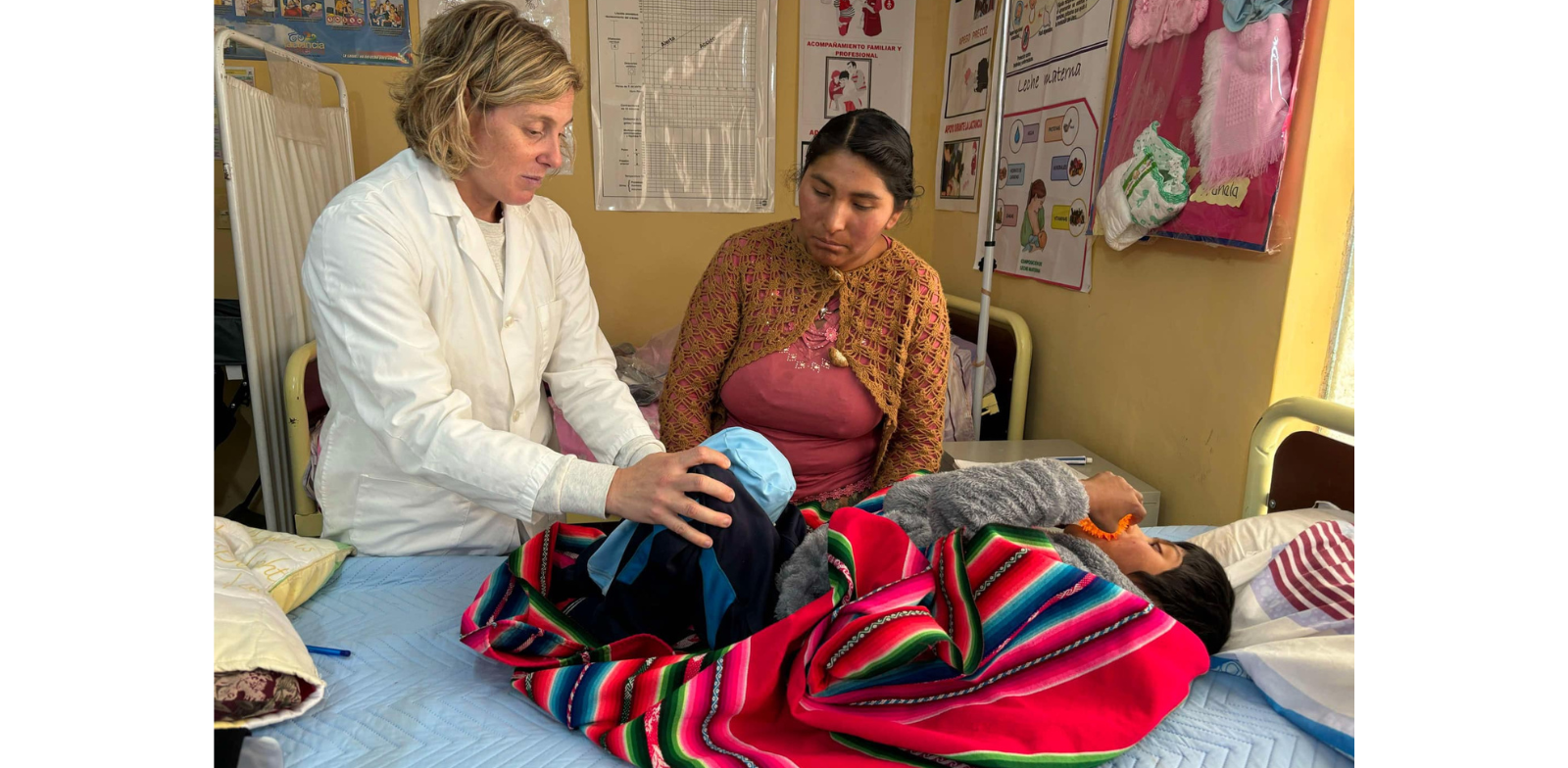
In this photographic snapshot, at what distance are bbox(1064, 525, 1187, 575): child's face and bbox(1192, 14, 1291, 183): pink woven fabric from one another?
901 millimetres

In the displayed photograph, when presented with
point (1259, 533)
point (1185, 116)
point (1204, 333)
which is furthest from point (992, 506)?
point (1185, 116)

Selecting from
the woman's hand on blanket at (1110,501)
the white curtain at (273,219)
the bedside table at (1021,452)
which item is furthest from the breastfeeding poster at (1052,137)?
the white curtain at (273,219)

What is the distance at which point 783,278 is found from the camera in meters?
1.95

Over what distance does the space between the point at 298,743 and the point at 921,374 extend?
137 cm

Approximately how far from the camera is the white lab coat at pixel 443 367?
122cm

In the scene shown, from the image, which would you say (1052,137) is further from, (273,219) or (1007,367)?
(273,219)

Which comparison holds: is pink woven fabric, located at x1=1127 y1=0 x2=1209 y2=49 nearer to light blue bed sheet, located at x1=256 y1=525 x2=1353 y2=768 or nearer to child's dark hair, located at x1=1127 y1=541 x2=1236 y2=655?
child's dark hair, located at x1=1127 y1=541 x2=1236 y2=655

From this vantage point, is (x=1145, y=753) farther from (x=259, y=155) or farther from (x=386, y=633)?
(x=259, y=155)

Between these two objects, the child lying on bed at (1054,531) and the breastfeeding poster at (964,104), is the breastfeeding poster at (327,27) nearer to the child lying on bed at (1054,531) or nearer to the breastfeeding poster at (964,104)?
the breastfeeding poster at (964,104)

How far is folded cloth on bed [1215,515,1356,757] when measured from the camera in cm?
100

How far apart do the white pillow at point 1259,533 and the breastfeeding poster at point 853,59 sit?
2593 millimetres

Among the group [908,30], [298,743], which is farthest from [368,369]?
[908,30]

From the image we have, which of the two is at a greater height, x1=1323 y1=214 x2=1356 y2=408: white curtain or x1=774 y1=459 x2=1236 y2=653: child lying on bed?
x1=1323 y1=214 x2=1356 y2=408: white curtain

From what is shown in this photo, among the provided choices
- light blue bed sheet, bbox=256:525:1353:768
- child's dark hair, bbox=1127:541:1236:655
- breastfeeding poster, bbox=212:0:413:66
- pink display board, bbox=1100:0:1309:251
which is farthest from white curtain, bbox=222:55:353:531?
pink display board, bbox=1100:0:1309:251
